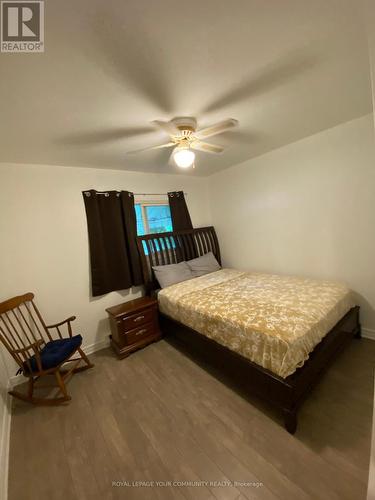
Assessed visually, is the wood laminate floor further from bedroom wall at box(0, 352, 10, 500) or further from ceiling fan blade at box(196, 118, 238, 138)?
ceiling fan blade at box(196, 118, 238, 138)

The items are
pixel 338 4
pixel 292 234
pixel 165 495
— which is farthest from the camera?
pixel 292 234

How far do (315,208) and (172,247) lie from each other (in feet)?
6.91

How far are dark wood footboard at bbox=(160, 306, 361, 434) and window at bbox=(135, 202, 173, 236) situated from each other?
1.69 meters

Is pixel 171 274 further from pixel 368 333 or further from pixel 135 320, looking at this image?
pixel 368 333

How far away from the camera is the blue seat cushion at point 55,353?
1.87m

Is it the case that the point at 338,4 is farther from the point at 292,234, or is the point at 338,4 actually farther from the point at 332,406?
the point at 332,406

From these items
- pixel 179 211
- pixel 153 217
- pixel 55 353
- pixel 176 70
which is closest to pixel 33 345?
pixel 55 353

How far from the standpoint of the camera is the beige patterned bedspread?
1489 millimetres

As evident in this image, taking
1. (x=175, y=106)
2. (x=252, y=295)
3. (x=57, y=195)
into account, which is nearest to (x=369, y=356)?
(x=252, y=295)

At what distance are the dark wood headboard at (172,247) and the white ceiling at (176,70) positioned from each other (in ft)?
4.96

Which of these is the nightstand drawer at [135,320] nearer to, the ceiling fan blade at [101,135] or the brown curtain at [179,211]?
the brown curtain at [179,211]

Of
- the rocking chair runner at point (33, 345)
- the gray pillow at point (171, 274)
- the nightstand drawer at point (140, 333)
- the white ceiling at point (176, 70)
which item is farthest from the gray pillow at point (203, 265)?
the white ceiling at point (176, 70)

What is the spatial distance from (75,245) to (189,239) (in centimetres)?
178

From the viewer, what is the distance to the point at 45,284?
2447 mm
